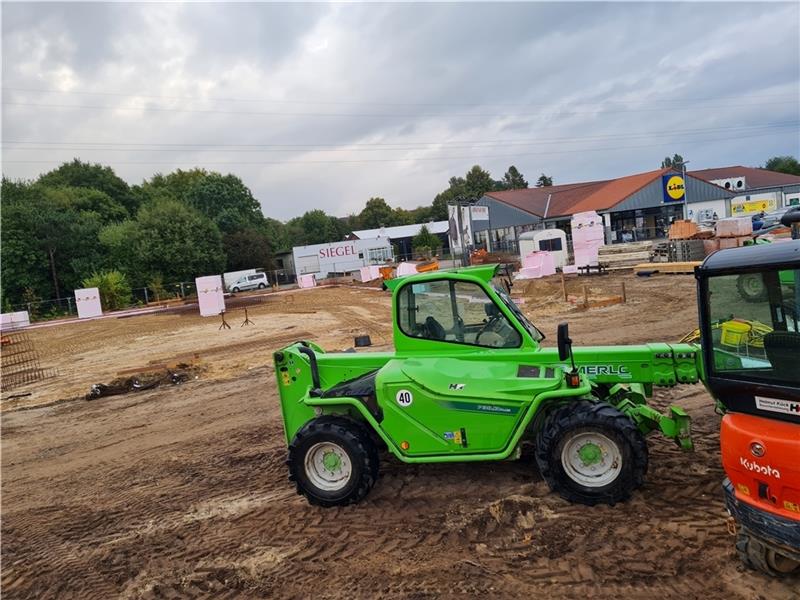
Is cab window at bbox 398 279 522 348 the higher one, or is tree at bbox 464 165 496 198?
tree at bbox 464 165 496 198

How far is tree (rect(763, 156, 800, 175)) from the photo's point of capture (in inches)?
3228

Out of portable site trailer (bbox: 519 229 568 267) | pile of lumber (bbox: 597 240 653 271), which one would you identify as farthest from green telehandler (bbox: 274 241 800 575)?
portable site trailer (bbox: 519 229 568 267)

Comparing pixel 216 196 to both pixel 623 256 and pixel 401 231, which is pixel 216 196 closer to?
pixel 401 231

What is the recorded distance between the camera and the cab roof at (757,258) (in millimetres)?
2979

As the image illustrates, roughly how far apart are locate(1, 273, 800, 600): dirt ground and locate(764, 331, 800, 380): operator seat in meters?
1.35

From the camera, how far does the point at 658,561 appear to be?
11.8ft

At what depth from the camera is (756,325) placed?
10.3 feet

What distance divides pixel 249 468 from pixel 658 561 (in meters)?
4.34

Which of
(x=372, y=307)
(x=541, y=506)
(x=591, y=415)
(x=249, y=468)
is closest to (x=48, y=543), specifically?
(x=249, y=468)

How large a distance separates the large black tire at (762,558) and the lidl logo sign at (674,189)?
45.2 metres

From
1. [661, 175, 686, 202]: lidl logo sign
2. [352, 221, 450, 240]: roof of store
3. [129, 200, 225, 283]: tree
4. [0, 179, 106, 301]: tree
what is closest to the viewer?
[0, 179, 106, 301]: tree

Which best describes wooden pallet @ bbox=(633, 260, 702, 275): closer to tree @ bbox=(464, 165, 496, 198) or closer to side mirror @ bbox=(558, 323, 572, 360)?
side mirror @ bbox=(558, 323, 572, 360)

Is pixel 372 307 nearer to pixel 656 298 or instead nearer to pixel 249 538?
pixel 656 298

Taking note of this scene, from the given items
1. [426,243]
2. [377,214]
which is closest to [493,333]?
[426,243]
